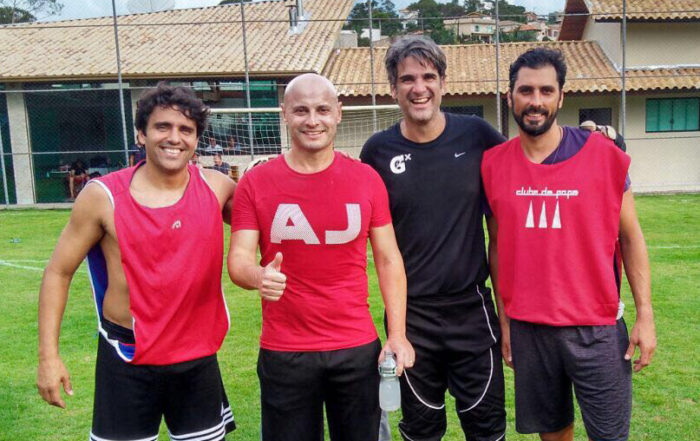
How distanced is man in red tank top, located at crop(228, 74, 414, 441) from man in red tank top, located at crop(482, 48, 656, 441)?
645mm

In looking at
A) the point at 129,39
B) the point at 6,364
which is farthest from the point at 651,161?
the point at 6,364

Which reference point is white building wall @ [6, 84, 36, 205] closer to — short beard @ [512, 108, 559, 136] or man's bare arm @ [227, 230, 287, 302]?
man's bare arm @ [227, 230, 287, 302]

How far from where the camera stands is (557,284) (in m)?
3.17

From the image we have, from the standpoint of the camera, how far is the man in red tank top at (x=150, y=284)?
9.82 feet

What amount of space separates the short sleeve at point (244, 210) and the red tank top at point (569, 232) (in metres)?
1.14

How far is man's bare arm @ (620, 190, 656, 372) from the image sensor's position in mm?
3197

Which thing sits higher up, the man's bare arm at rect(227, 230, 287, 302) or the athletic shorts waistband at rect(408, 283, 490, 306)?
the man's bare arm at rect(227, 230, 287, 302)

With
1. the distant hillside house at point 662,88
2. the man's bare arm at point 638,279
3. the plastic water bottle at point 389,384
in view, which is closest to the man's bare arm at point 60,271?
the plastic water bottle at point 389,384

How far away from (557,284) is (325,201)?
3.60 feet

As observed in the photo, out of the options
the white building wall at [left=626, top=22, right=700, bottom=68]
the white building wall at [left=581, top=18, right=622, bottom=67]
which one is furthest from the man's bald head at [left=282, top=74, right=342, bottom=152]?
the white building wall at [left=581, top=18, right=622, bottom=67]

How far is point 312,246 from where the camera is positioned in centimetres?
298

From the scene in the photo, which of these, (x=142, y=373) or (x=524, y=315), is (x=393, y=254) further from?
(x=142, y=373)

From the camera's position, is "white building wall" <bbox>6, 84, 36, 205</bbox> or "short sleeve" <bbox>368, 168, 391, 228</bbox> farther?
"white building wall" <bbox>6, 84, 36, 205</bbox>

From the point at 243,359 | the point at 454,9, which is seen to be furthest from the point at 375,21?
→ the point at 454,9
